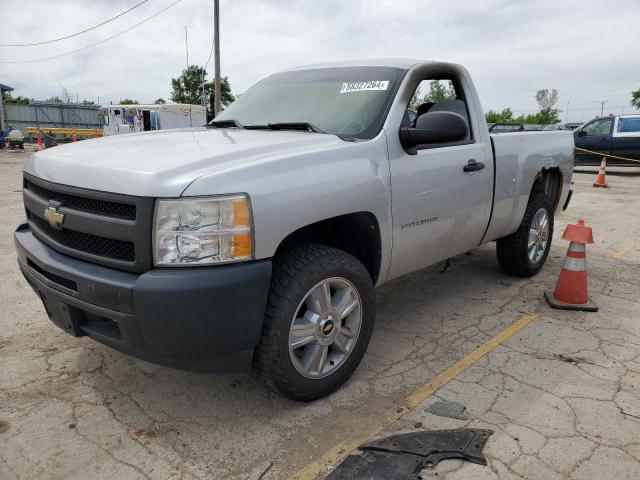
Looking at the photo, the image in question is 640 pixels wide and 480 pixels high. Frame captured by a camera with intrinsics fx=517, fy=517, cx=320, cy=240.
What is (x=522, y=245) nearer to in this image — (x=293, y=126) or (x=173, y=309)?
(x=293, y=126)

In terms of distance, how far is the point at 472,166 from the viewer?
12.0 feet

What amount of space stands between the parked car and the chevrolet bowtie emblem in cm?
1686

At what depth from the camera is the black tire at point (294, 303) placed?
8.15ft

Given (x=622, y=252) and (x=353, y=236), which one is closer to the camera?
(x=353, y=236)

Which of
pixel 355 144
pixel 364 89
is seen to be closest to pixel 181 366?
pixel 355 144

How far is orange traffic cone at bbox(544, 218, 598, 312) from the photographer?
13.9ft

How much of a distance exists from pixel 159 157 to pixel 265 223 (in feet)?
2.05

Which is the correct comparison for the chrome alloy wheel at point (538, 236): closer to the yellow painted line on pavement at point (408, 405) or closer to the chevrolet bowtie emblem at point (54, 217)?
the yellow painted line on pavement at point (408, 405)

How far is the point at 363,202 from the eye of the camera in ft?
9.25

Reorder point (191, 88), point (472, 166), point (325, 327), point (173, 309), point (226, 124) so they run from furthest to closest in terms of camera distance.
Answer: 1. point (191, 88)
2. point (226, 124)
3. point (472, 166)
4. point (325, 327)
5. point (173, 309)

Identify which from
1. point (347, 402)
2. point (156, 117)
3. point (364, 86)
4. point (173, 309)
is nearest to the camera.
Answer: point (173, 309)

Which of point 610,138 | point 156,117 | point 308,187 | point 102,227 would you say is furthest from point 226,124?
point 156,117

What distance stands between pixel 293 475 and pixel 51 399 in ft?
4.89

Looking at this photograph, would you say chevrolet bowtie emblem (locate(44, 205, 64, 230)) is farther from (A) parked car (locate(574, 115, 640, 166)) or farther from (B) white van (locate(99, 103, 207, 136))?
(B) white van (locate(99, 103, 207, 136))
